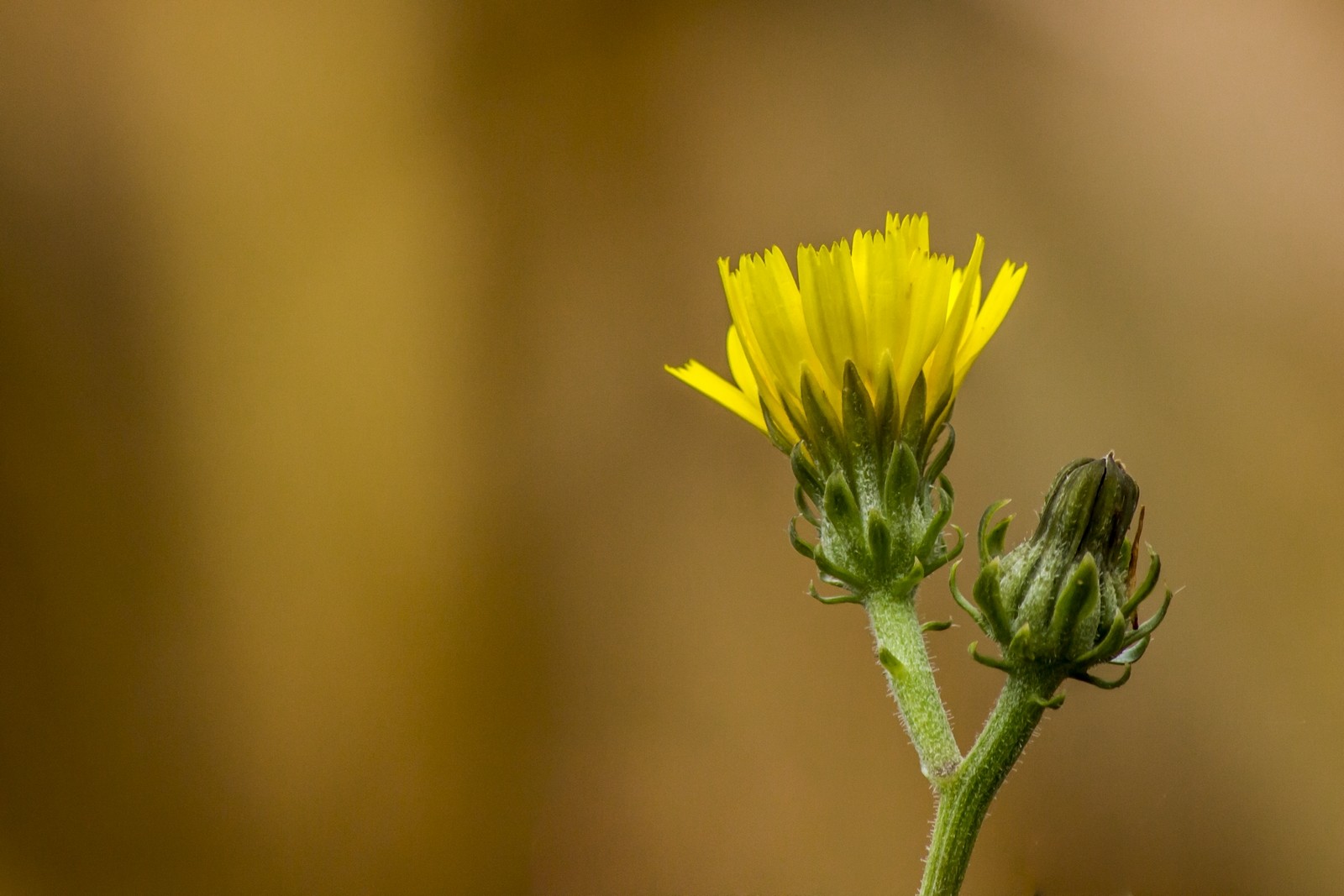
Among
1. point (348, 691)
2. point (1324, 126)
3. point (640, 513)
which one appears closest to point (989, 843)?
point (640, 513)

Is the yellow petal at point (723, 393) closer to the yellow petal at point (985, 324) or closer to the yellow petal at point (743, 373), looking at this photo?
the yellow petal at point (743, 373)

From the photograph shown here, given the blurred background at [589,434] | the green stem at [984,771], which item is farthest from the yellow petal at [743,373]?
the blurred background at [589,434]

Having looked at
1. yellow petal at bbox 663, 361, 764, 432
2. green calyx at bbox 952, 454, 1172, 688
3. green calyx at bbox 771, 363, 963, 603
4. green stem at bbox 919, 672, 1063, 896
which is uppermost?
yellow petal at bbox 663, 361, 764, 432

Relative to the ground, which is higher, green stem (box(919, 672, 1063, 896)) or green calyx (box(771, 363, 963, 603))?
green calyx (box(771, 363, 963, 603))

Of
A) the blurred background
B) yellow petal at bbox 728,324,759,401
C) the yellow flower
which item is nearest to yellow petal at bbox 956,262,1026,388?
the yellow flower

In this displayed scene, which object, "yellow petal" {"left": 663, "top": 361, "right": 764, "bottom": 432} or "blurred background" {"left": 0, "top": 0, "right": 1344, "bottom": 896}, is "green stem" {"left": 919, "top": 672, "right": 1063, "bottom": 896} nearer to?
"yellow petal" {"left": 663, "top": 361, "right": 764, "bottom": 432}

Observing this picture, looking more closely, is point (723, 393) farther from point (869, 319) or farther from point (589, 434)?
point (589, 434)

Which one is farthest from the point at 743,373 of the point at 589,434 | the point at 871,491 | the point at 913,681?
the point at 589,434
